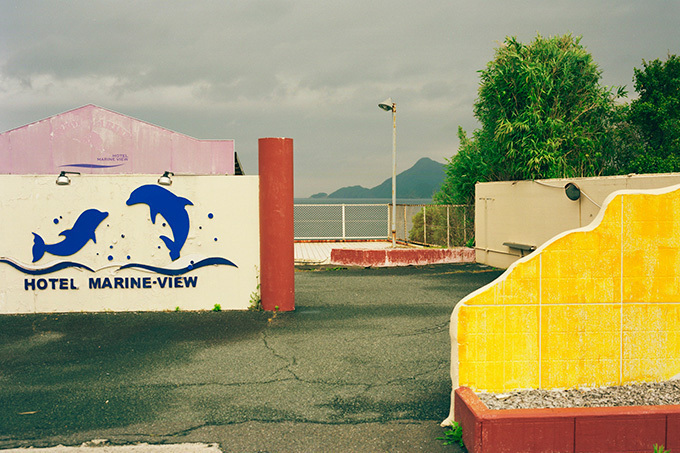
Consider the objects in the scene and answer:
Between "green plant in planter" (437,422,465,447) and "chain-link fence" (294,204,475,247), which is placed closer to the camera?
"green plant in planter" (437,422,465,447)

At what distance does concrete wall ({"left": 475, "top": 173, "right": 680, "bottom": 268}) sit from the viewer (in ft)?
42.7

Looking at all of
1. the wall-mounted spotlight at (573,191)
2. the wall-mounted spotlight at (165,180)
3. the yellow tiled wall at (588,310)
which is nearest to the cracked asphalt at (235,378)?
the yellow tiled wall at (588,310)

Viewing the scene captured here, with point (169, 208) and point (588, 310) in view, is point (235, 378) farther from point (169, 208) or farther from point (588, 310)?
point (169, 208)

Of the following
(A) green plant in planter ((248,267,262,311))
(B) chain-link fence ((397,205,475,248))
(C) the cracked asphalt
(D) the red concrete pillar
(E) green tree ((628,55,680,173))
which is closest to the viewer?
(C) the cracked asphalt

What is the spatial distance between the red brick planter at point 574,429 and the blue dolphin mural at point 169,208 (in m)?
7.36

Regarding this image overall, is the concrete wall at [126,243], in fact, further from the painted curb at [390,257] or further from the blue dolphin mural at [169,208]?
the painted curb at [390,257]

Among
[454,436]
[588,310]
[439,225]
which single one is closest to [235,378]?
[454,436]

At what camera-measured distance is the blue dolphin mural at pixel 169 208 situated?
34.5 ft

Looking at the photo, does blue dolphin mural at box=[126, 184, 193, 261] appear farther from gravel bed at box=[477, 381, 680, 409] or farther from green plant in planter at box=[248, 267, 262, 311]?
gravel bed at box=[477, 381, 680, 409]

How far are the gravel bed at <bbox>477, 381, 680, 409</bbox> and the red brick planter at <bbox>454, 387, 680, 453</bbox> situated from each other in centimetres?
24

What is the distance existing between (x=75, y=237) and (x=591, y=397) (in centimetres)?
913

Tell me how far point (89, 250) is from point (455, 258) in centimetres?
1170

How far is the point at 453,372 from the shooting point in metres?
5.05

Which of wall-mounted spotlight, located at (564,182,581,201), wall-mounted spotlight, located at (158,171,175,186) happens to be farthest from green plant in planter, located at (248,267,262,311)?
wall-mounted spotlight, located at (564,182,581,201)
